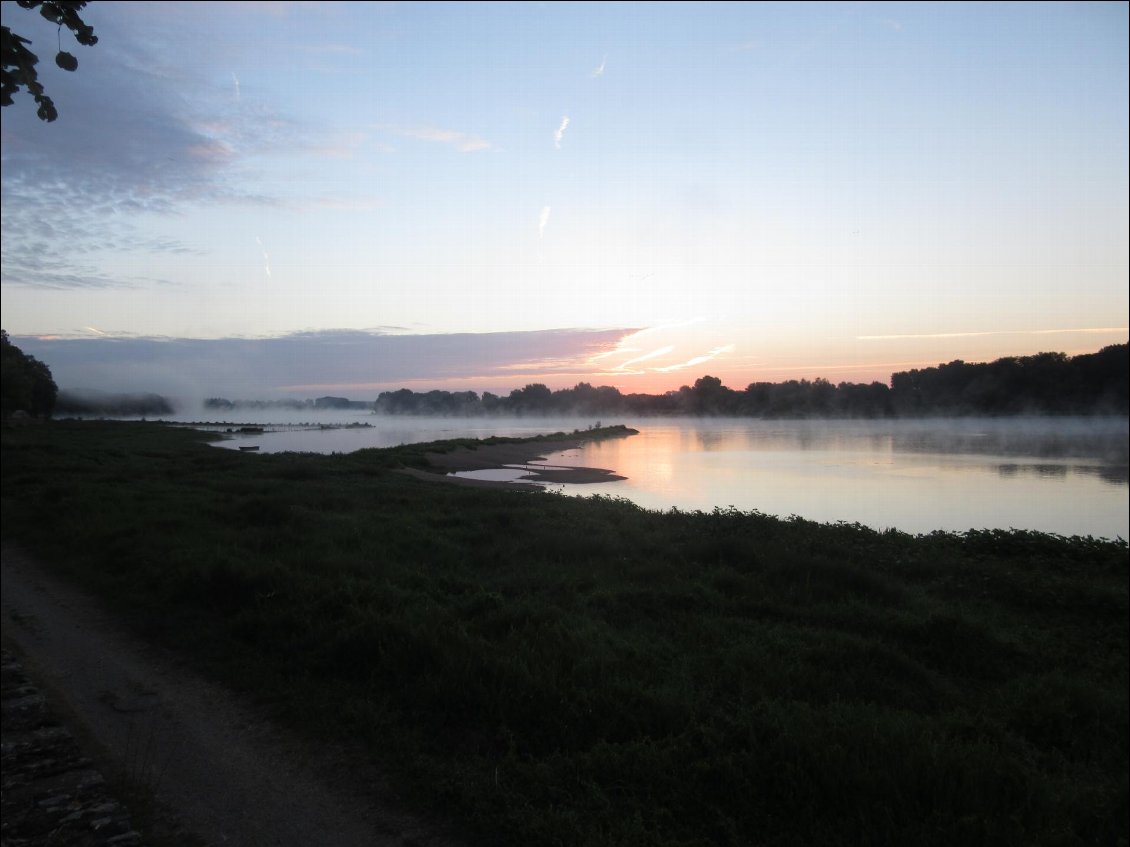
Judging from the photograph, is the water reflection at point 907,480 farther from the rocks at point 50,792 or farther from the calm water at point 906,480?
the rocks at point 50,792

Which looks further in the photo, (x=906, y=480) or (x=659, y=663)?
(x=906, y=480)

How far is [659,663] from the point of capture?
20.8 ft

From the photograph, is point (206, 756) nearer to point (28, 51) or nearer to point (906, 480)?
point (28, 51)

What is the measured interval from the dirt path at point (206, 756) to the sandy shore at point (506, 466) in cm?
2111

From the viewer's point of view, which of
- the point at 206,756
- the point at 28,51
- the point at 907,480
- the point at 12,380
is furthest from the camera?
the point at 12,380

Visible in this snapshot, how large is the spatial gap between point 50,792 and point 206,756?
849 millimetres

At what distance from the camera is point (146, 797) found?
409 cm

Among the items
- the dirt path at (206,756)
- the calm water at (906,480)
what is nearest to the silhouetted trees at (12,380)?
the calm water at (906,480)

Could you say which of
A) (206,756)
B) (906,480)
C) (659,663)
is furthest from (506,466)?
(206,756)

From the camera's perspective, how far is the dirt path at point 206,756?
3840 millimetres

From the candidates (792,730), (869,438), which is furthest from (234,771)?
(869,438)

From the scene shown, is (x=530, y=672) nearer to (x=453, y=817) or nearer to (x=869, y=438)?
(x=453, y=817)

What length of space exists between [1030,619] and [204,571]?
11.4m

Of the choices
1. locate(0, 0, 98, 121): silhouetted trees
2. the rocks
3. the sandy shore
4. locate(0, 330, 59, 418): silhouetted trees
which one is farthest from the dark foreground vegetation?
locate(0, 330, 59, 418): silhouetted trees
